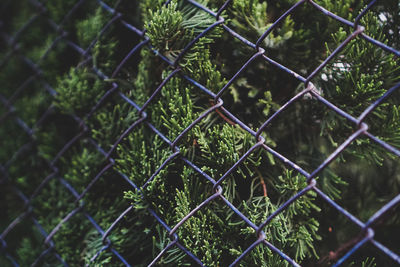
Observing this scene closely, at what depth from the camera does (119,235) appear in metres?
1.09

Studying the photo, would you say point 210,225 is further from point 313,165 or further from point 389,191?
point 389,191

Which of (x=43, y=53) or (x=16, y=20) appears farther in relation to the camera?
(x=16, y=20)

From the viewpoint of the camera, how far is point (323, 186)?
0.97 meters

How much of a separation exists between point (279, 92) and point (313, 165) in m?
0.23

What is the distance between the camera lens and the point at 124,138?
111cm

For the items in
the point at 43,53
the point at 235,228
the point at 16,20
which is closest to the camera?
the point at 235,228

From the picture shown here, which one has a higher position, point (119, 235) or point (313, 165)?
point (313, 165)

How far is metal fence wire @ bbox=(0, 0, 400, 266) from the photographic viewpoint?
29.7 inches

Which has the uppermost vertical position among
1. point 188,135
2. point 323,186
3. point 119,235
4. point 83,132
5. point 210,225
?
point 323,186

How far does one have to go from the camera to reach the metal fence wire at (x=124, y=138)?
2.47 ft

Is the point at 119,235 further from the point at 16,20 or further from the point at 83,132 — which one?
the point at 16,20

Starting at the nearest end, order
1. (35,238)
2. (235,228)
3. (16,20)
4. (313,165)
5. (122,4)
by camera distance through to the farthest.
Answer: (235,228) < (313,165) < (122,4) < (35,238) < (16,20)

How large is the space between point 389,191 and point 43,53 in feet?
4.67

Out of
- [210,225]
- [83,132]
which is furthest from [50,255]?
[210,225]
